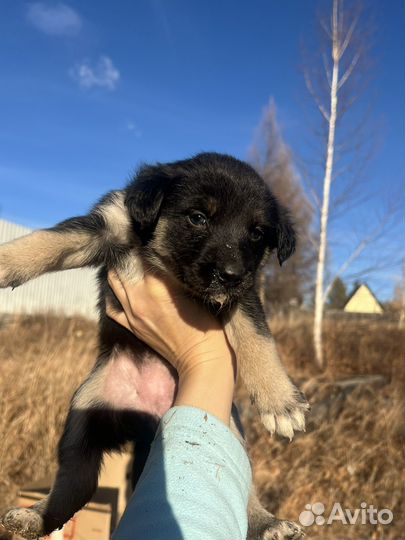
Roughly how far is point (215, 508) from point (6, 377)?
3.89 m

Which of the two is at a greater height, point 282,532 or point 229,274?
point 229,274

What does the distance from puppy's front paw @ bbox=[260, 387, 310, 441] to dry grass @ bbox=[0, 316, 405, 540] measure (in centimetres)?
242

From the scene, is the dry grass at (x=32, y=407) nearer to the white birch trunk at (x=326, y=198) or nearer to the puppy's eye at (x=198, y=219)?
the puppy's eye at (x=198, y=219)

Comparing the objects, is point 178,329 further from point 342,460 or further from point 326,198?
point 326,198

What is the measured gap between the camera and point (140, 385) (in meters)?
2.75

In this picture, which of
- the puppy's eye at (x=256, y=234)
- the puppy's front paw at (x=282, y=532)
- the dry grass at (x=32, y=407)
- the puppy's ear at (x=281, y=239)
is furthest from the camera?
the dry grass at (x=32, y=407)

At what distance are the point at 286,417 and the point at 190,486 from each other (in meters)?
1.30


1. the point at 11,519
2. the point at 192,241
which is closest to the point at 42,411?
the point at 11,519

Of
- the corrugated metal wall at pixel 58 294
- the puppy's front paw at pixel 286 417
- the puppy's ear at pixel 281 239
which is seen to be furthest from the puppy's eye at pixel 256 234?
the corrugated metal wall at pixel 58 294

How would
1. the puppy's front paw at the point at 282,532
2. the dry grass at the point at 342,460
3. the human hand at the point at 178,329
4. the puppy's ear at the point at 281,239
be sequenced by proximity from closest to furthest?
the human hand at the point at 178,329 < the puppy's front paw at the point at 282,532 < the puppy's ear at the point at 281,239 < the dry grass at the point at 342,460

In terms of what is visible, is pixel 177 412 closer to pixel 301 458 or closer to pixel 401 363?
pixel 301 458

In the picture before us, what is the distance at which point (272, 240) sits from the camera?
2.92 m

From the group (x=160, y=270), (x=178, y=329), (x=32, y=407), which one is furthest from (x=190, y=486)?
(x=32, y=407)

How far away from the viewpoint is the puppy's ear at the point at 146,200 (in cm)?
259
